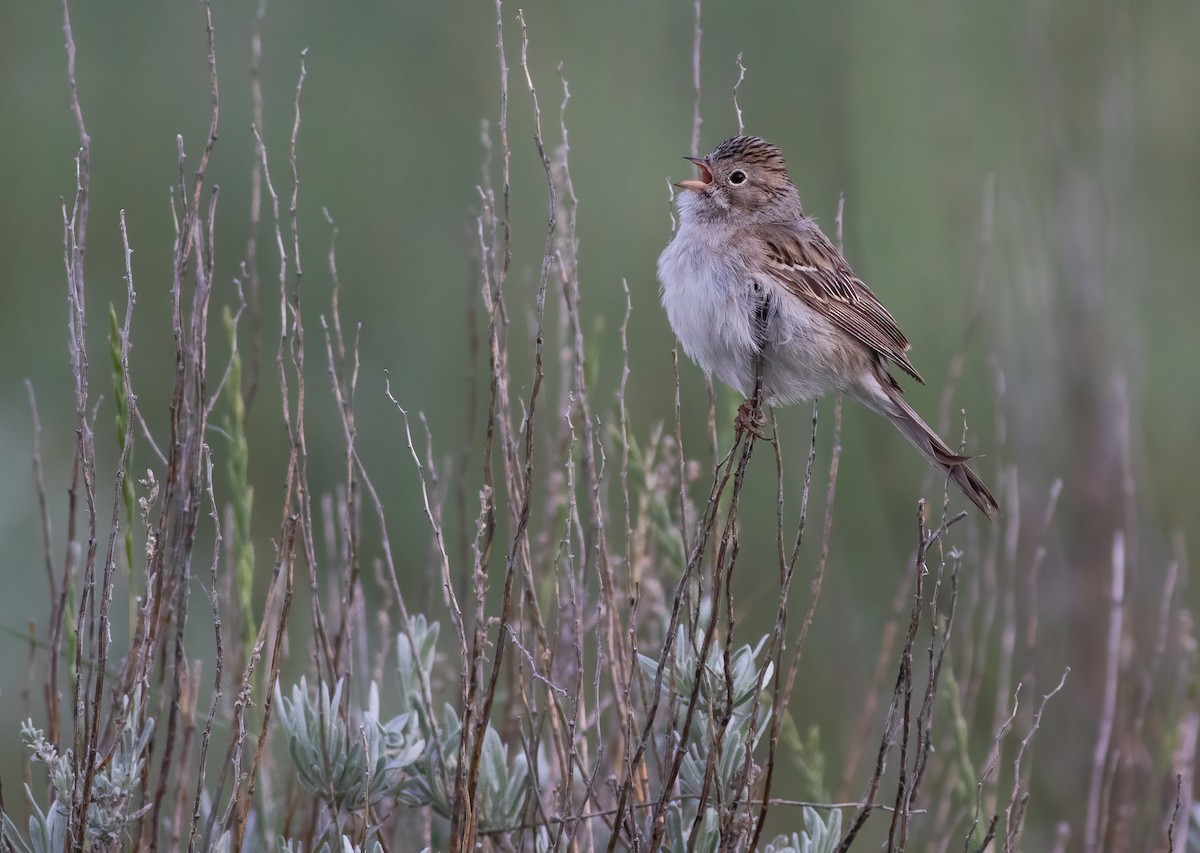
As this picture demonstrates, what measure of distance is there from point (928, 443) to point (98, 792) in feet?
7.84

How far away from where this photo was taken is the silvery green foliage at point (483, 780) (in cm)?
308

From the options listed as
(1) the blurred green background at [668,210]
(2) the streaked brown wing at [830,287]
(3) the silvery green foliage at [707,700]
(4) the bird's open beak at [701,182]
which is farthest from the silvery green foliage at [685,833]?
(1) the blurred green background at [668,210]

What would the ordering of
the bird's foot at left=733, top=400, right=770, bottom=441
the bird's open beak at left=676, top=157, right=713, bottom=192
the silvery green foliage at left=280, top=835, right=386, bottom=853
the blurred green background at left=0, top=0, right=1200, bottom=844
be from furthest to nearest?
the blurred green background at left=0, top=0, right=1200, bottom=844, the bird's open beak at left=676, top=157, right=713, bottom=192, the bird's foot at left=733, top=400, right=770, bottom=441, the silvery green foliage at left=280, top=835, right=386, bottom=853

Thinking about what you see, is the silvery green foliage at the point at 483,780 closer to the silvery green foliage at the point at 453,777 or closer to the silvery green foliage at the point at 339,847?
the silvery green foliage at the point at 453,777

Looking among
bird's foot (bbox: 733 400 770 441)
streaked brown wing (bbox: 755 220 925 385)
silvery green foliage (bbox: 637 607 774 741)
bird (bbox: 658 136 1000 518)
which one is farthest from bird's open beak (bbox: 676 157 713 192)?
silvery green foliage (bbox: 637 607 774 741)

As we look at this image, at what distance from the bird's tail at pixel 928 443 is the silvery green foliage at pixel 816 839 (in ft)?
2.85

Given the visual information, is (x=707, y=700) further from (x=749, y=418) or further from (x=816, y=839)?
(x=749, y=418)

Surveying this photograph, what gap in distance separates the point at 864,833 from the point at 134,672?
3.36m

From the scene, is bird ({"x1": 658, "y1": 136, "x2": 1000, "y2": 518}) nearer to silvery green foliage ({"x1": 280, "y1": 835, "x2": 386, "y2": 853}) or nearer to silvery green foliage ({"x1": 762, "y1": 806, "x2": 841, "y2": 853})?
silvery green foliage ({"x1": 762, "y1": 806, "x2": 841, "y2": 853})

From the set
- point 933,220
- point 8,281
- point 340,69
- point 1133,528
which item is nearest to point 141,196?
point 8,281

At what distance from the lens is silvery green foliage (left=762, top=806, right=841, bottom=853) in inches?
116

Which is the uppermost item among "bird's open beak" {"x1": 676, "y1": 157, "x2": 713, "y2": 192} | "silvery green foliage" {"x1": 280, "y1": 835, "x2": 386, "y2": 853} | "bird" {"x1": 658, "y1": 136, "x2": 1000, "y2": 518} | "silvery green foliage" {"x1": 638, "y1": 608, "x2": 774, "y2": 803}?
"bird's open beak" {"x1": 676, "y1": 157, "x2": 713, "y2": 192}

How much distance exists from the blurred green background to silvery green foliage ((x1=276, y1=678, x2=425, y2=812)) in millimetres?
2537

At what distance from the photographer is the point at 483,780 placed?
3.08 meters
